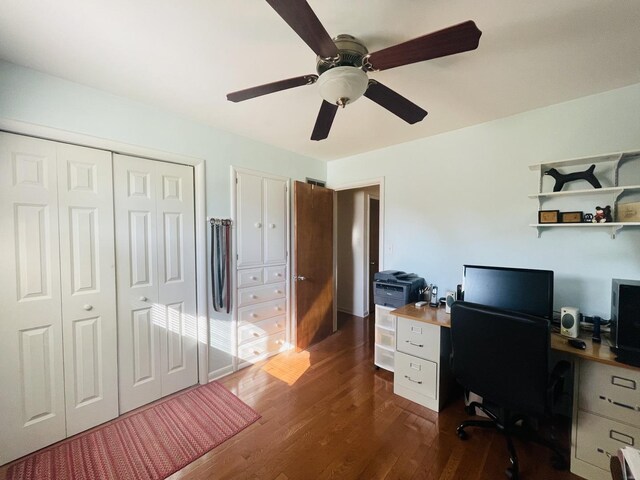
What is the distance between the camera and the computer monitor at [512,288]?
180 centimetres

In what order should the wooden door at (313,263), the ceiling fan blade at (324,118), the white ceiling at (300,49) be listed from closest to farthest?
1. the white ceiling at (300,49)
2. the ceiling fan blade at (324,118)
3. the wooden door at (313,263)

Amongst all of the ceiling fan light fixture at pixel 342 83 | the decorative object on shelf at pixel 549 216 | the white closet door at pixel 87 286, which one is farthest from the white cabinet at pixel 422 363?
the white closet door at pixel 87 286

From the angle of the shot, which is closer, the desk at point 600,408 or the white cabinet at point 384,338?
the desk at point 600,408

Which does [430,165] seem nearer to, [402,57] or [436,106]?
[436,106]

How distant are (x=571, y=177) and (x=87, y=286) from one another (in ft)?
12.0

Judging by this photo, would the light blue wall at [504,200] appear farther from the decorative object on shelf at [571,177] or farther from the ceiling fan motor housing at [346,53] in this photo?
the ceiling fan motor housing at [346,53]

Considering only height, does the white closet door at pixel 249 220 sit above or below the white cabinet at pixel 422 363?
above

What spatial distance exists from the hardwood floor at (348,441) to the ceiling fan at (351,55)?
6.93 feet

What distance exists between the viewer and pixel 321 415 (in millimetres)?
1971

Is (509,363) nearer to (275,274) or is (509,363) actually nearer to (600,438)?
(600,438)

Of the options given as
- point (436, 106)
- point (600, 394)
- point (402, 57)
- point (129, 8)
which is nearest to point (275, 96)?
point (129, 8)

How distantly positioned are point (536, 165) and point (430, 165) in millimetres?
885

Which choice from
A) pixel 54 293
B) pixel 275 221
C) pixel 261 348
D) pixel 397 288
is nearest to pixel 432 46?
pixel 397 288

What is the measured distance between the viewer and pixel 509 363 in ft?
4.70
